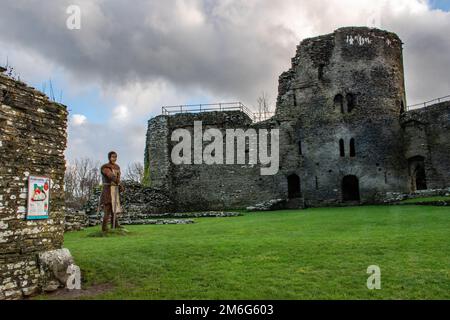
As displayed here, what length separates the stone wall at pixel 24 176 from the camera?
7.43m

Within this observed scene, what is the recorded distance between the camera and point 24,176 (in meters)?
7.90

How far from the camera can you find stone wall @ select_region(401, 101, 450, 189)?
87.4ft

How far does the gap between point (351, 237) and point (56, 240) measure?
7627 millimetres

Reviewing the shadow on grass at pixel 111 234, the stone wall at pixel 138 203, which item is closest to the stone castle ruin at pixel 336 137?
the stone wall at pixel 138 203

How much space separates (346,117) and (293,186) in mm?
6654

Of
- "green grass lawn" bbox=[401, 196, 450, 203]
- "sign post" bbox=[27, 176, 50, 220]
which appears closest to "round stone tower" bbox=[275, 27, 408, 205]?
"green grass lawn" bbox=[401, 196, 450, 203]

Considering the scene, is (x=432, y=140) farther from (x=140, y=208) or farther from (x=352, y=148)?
(x=140, y=208)

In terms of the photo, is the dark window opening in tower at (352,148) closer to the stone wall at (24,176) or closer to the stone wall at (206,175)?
the stone wall at (206,175)

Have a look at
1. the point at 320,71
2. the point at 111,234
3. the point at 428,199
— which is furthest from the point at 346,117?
the point at 111,234

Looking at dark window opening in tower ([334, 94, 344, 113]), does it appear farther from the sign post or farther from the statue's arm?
the sign post

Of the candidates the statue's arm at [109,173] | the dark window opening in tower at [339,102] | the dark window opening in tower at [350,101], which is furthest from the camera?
the dark window opening in tower at [339,102]

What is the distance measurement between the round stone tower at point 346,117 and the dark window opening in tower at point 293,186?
965 millimetres
